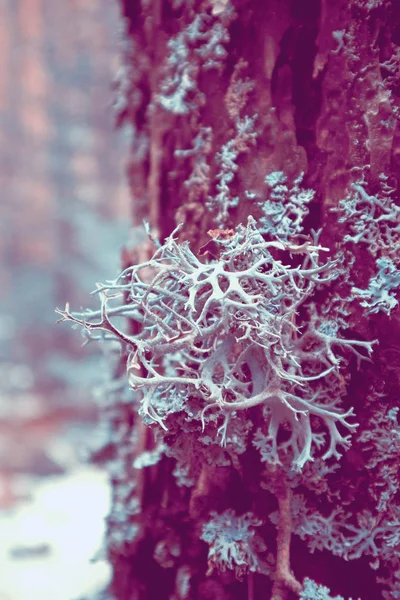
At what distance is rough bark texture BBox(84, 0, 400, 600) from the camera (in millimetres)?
767

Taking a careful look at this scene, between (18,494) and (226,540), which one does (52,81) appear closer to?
(18,494)

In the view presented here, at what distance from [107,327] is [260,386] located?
0.20m

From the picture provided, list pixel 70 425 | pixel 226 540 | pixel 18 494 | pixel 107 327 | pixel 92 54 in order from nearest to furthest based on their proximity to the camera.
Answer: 1. pixel 107 327
2. pixel 226 540
3. pixel 18 494
4. pixel 70 425
5. pixel 92 54

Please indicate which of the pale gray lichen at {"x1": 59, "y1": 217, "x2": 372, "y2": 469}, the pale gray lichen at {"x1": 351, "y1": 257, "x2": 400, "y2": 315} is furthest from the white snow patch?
the pale gray lichen at {"x1": 351, "y1": 257, "x2": 400, "y2": 315}

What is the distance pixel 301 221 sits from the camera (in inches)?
31.3

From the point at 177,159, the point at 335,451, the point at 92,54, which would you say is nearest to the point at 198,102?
the point at 177,159

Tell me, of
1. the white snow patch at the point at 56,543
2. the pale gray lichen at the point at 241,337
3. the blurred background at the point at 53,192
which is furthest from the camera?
the blurred background at the point at 53,192

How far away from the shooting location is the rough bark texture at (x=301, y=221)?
767 millimetres

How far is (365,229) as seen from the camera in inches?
29.8

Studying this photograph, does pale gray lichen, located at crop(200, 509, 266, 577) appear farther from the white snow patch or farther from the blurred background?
the blurred background

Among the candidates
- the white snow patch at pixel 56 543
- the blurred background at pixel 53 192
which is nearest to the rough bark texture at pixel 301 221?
the white snow patch at pixel 56 543

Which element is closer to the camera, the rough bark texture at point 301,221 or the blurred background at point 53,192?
the rough bark texture at point 301,221

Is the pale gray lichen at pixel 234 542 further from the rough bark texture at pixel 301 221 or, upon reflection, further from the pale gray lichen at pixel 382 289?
the pale gray lichen at pixel 382 289

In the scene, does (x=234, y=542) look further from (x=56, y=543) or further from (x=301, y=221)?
(x=56, y=543)
